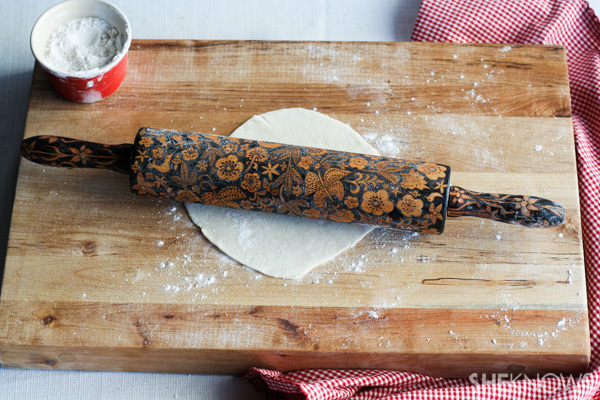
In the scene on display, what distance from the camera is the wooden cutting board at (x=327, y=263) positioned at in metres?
1.31

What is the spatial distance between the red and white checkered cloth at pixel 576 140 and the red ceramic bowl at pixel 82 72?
2.41 ft

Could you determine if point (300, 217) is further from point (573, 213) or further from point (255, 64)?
point (573, 213)

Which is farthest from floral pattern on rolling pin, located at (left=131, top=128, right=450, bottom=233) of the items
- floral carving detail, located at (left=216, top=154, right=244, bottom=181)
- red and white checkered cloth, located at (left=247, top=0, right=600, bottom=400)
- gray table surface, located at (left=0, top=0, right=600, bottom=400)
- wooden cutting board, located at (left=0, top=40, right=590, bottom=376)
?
gray table surface, located at (left=0, top=0, right=600, bottom=400)

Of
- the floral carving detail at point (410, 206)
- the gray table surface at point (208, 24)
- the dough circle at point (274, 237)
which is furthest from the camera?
the gray table surface at point (208, 24)

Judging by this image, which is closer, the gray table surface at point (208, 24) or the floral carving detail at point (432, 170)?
the floral carving detail at point (432, 170)

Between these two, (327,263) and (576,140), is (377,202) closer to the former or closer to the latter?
(327,263)

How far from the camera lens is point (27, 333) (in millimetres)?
1308

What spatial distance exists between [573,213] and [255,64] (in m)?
0.82

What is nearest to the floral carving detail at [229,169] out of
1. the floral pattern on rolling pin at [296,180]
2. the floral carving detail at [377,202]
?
the floral pattern on rolling pin at [296,180]

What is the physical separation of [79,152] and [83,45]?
266 millimetres

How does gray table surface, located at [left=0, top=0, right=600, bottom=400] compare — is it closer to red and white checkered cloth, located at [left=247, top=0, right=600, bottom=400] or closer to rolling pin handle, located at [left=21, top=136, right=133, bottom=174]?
red and white checkered cloth, located at [left=247, top=0, right=600, bottom=400]

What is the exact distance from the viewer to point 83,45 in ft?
4.64

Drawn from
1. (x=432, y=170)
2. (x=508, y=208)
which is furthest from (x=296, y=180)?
(x=508, y=208)

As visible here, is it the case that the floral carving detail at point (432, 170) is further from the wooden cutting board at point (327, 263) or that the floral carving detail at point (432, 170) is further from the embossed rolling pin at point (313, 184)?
the wooden cutting board at point (327, 263)
